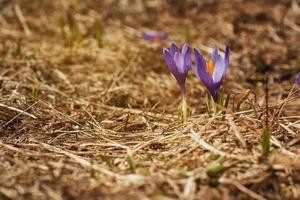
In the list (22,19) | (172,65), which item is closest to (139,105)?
(172,65)

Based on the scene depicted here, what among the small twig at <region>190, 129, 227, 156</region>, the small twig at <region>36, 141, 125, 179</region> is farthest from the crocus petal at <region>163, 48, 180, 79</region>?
the small twig at <region>36, 141, 125, 179</region>

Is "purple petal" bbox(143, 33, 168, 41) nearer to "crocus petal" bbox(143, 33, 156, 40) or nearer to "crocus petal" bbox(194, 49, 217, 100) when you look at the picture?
"crocus petal" bbox(143, 33, 156, 40)

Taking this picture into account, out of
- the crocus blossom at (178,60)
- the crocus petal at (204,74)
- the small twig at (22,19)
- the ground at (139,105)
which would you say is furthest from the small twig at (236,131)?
the small twig at (22,19)

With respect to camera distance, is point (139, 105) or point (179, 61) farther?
point (139, 105)

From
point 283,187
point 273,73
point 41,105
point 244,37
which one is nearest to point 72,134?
point 41,105

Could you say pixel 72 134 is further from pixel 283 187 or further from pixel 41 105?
pixel 283 187

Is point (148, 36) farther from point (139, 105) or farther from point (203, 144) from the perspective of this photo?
point (203, 144)
